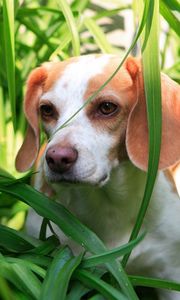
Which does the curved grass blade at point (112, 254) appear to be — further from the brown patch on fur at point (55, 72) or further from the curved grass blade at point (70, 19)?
the curved grass blade at point (70, 19)

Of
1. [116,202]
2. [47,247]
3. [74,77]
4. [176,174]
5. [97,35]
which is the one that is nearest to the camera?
[47,247]

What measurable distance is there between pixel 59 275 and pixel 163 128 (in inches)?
18.3

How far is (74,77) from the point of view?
6.03 ft

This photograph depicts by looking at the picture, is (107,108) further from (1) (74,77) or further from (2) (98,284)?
(2) (98,284)

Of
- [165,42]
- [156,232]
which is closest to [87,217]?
[156,232]

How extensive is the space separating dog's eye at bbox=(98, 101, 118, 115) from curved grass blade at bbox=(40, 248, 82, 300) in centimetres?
34

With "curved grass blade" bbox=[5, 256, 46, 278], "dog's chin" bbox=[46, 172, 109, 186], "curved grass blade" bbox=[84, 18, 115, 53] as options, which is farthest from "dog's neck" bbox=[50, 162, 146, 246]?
"curved grass blade" bbox=[84, 18, 115, 53]

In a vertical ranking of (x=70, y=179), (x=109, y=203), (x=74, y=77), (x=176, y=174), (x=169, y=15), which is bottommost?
(x=176, y=174)

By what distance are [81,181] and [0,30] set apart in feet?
2.94

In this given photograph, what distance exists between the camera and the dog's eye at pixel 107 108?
179cm

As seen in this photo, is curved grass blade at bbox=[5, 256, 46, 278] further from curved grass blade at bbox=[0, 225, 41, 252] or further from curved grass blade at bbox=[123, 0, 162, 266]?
curved grass blade at bbox=[123, 0, 162, 266]

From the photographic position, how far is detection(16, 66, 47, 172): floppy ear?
6.61 ft

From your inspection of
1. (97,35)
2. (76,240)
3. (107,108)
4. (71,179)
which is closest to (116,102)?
(107,108)

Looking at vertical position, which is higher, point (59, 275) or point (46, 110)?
point (46, 110)
